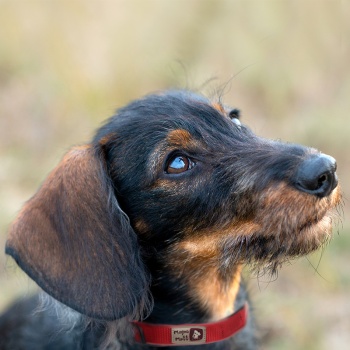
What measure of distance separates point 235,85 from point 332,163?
557 centimetres

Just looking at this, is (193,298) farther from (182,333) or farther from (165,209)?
(165,209)

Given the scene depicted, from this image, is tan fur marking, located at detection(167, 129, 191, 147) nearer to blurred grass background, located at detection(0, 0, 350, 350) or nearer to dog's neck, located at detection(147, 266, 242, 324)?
dog's neck, located at detection(147, 266, 242, 324)

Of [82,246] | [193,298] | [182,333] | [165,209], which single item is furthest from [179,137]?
[182,333]

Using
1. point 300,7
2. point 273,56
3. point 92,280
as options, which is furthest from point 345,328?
point 300,7

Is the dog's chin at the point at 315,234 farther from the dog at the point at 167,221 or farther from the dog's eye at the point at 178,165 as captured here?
the dog's eye at the point at 178,165

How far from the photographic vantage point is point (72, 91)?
8023 millimetres

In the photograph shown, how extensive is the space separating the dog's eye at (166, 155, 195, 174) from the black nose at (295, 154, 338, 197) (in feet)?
1.86

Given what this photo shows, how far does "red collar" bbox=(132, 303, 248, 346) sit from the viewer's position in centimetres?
352

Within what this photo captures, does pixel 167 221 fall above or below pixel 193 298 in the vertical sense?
above

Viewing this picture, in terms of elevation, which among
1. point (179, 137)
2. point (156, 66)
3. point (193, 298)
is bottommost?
point (156, 66)

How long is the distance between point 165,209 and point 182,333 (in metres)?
0.69

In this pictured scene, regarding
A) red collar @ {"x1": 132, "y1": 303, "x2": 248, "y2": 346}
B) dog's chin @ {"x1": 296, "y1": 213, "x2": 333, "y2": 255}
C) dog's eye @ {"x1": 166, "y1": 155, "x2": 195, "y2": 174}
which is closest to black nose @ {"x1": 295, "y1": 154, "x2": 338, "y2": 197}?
dog's chin @ {"x1": 296, "y1": 213, "x2": 333, "y2": 255}

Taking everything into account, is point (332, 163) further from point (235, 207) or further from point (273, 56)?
point (273, 56)

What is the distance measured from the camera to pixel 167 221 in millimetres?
3330
